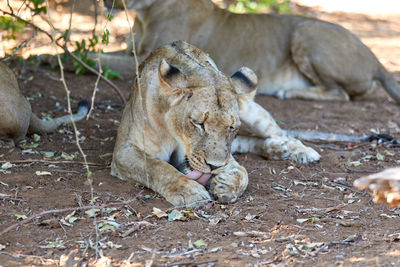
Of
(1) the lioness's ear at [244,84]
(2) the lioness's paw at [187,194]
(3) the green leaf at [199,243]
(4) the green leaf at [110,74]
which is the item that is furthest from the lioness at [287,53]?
(3) the green leaf at [199,243]

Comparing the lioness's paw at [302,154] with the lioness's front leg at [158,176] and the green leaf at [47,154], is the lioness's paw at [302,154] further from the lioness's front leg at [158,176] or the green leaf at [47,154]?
the green leaf at [47,154]

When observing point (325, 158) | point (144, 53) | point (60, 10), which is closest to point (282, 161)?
point (325, 158)

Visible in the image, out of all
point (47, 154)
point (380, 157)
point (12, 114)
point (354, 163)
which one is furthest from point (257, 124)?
point (12, 114)

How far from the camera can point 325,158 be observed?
198 inches

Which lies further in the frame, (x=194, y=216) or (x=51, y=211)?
(x=194, y=216)

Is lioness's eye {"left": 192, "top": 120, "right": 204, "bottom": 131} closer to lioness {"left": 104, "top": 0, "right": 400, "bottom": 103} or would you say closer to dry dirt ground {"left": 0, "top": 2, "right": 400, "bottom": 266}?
dry dirt ground {"left": 0, "top": 2, "right": 400, "bottom": 266}

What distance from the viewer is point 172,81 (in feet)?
12.7

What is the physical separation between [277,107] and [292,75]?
891mm

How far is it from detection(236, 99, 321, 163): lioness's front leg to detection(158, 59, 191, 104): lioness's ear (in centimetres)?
116

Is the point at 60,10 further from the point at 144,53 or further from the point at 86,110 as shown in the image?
the point at 86,110

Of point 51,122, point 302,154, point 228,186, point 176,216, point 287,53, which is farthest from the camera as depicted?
point 287,53

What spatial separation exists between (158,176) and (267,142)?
136 cm

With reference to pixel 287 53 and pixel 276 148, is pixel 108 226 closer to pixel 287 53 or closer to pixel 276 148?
pixel 276 148

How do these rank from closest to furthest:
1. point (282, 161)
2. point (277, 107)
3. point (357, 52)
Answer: point (282, 161), point (277, 107), point (357, 52)
